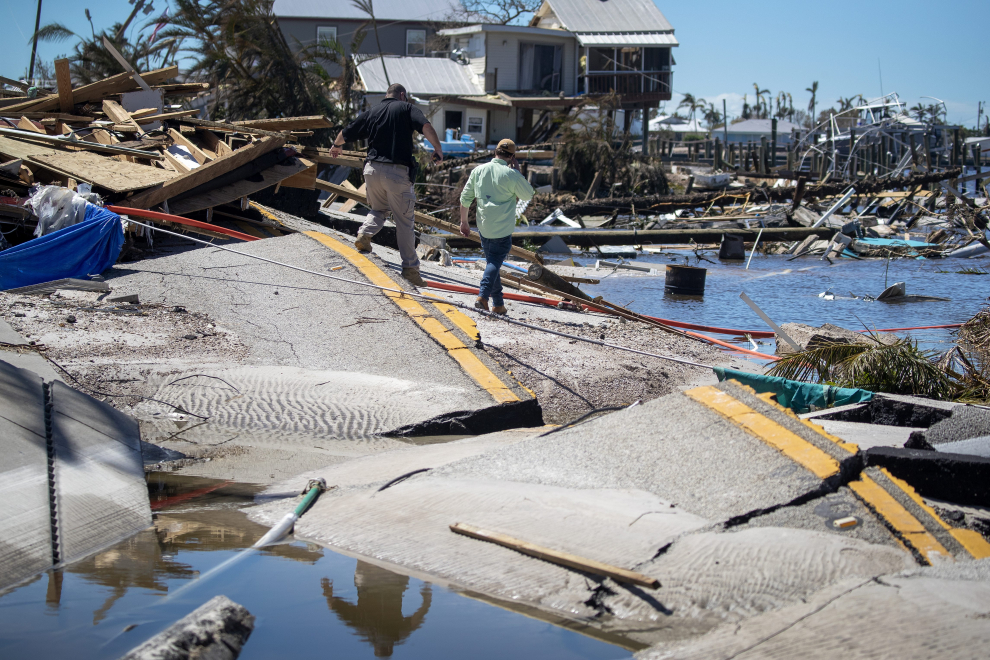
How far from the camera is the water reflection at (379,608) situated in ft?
9.46

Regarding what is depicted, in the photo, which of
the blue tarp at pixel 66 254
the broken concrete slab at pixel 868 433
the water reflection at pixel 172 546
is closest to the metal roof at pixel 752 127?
the blue tarp at pixel 66 254

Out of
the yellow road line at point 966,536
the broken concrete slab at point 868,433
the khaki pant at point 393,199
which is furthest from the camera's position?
the khaki pant at point 393,199

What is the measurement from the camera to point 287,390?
19.0 feet

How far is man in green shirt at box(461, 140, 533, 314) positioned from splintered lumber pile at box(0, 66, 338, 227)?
3400 millimetres

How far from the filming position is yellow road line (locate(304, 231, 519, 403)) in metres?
5.91

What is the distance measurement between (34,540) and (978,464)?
4236 millimetres

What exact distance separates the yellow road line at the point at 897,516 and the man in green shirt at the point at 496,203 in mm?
4458

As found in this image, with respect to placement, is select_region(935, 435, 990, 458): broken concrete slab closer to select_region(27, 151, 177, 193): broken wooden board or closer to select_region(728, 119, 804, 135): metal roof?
select_region(27, 151, 177, 193): broken wooden board

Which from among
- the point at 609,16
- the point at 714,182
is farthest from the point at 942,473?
the point at 609,16

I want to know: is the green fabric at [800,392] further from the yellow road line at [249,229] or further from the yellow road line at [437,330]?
the yellow road line at [249,229]

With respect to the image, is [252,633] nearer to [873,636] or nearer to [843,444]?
[873,636]

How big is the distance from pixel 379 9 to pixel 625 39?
Result: 43.2 feet

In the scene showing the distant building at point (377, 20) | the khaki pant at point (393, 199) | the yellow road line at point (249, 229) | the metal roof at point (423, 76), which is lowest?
the yellow road line at point (249, 229)

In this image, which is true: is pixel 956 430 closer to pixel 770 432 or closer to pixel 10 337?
pixel 770 432
